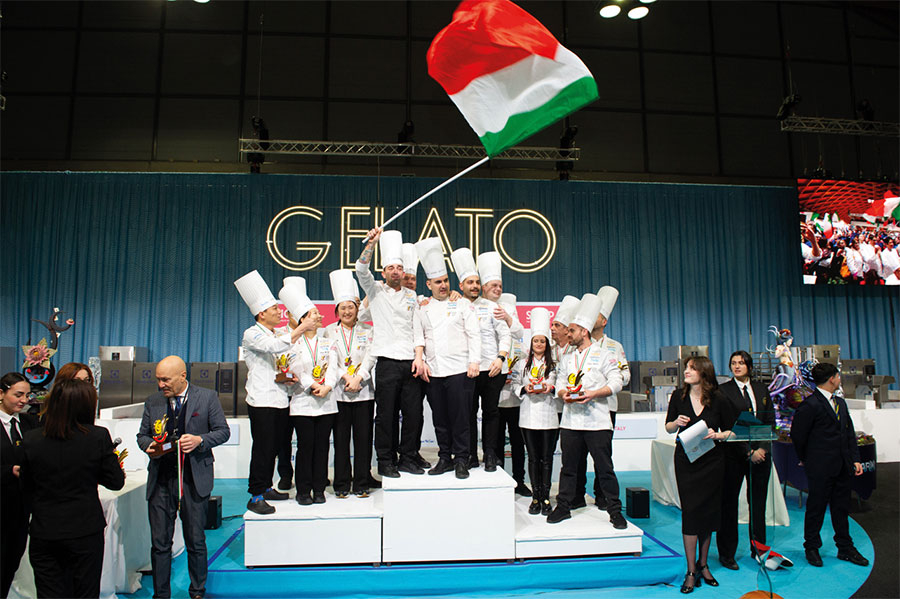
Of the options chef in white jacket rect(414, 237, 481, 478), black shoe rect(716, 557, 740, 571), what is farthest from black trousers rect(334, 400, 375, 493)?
black shoe rect(716, 557, 740, 571)

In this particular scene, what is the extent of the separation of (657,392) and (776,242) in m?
5.51

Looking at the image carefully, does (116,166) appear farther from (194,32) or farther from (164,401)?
(164,401)

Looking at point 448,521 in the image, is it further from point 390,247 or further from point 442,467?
point 390,247

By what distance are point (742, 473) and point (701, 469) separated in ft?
2.02

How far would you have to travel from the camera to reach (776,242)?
43.0 feet

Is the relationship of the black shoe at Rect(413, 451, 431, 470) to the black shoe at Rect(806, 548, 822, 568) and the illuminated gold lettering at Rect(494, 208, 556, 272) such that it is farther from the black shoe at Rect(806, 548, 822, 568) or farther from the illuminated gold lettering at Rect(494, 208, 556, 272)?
the illuminated gold lettering at Rect(494, 208, 556, 272)

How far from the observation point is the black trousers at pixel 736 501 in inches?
165

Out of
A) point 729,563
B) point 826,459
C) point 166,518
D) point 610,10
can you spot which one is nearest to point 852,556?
point 826,459

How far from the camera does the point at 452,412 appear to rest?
14.4 feet

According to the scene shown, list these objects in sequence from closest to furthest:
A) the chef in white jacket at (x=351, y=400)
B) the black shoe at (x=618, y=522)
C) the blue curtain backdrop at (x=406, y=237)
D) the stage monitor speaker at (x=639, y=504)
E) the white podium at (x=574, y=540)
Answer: the white podium at (x=574, y=540) < the black shoe at (x=618, y=522) < the chef in white jacket at (x=351, y=400) < the stage monitor speaker at (x=639, y=504) < the blue curtain backdrop at (x=406, y=237)

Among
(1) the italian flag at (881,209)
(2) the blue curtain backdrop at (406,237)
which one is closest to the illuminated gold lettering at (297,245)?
(2) the blue curtain backdrop at (406,237)

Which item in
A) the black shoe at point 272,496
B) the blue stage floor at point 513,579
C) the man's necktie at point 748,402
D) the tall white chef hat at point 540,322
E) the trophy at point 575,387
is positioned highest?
the tall white chef hat at point 540,322

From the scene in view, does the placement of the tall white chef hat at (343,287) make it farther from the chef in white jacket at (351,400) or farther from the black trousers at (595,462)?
the black trousers at (595,462)

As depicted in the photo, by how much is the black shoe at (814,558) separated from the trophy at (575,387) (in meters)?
2.05
